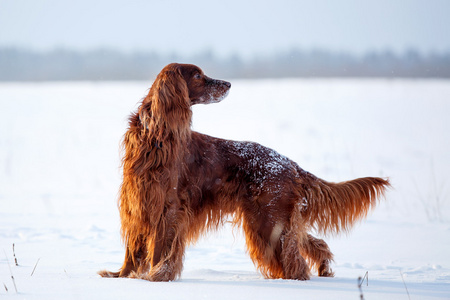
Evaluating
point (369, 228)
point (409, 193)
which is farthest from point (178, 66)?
point (409, 193)

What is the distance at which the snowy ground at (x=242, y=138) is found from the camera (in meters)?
3.69

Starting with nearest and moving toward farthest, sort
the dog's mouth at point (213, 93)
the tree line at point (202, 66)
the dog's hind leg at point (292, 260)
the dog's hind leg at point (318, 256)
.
A: the dog's hind leg at point (292, 260) < the dog's mouth at point (213, 93) < the dog's hind leg at point (318, 256) < the tree line at point (202, 66)

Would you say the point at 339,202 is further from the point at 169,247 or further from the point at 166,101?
the point at 166,101

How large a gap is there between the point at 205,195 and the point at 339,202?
1.13m

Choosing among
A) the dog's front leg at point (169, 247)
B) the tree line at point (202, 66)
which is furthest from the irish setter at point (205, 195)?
the tree line at point (202, 66)

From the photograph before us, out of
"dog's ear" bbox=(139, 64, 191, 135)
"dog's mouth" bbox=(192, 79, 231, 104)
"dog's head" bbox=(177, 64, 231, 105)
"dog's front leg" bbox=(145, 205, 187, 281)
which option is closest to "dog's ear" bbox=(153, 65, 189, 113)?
"dog's ear" bbox=(139, 64, 191, 135)

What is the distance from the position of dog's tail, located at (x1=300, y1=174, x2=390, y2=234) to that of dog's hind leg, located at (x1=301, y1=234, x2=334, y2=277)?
0.18m

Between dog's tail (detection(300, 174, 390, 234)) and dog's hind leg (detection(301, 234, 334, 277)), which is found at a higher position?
dog's tail (detection(300, 174, 390, 234))

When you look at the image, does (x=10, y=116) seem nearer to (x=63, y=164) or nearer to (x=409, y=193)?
(x=63, y=164)

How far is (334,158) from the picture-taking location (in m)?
12.3

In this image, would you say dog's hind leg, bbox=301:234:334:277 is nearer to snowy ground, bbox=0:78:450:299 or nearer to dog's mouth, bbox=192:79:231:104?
snowy ground, bbox=0:78:450:299

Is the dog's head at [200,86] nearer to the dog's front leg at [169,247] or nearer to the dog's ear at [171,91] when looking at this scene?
the dog's ear at [171,91]

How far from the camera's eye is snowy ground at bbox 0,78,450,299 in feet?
12.1

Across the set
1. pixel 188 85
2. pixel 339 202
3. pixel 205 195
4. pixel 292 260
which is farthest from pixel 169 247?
pixel 339 202
